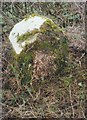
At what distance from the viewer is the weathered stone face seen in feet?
9.09

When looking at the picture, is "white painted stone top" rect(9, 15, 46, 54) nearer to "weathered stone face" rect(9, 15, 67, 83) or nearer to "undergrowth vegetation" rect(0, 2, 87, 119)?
"weathered stone face" rect(9, 15, 67, 83)

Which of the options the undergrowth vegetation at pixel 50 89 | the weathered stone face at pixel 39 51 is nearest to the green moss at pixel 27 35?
the weathered stone face at pixel 39 51

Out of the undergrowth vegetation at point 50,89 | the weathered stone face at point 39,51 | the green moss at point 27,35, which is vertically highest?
the green moss at point 27,35

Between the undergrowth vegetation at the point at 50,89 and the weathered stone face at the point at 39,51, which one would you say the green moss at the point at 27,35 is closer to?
the weathered stone face at the point at 39,51

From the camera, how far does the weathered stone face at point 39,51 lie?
109 inches

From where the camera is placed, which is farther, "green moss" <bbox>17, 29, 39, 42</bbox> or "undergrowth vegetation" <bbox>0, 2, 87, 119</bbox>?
"green moss" <bbox>17, 29, 39, 42</bbox>

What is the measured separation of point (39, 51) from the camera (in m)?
2.79

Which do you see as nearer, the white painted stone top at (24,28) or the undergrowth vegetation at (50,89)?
the undergrowth vegetation at (50,89)

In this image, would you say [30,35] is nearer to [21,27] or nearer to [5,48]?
[21,27]

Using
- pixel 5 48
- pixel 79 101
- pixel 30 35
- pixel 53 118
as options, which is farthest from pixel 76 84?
pixel 5 48

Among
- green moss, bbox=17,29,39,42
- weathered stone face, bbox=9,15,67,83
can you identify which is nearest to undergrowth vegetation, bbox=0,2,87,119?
weathered stone face, bbox=9,15,67,83

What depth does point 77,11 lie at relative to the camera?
3547mm

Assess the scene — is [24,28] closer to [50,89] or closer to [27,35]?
[27,35]

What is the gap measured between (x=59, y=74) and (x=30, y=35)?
0.47 meters
